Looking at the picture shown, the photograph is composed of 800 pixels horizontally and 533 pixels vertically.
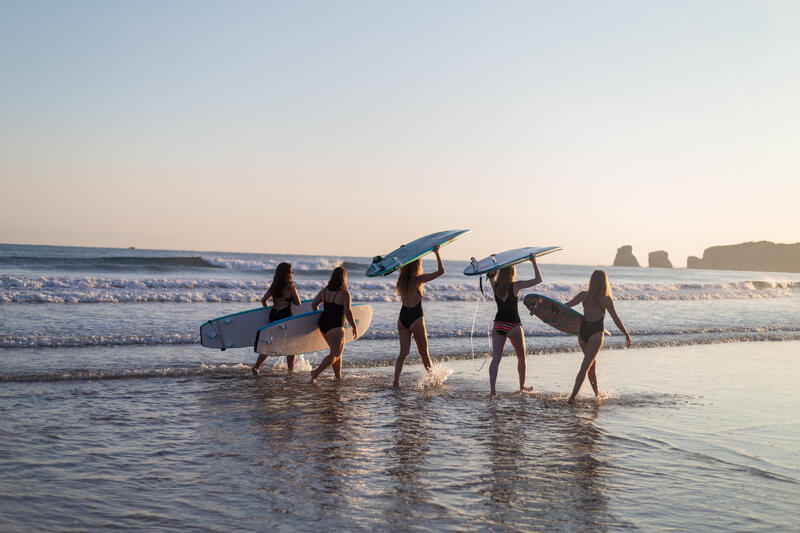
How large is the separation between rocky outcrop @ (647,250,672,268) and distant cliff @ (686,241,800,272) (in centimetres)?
1458

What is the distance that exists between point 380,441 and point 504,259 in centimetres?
375

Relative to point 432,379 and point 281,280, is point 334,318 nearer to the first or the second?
point 281,280

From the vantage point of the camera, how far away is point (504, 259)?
8.84m

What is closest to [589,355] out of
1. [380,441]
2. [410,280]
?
[410,280]

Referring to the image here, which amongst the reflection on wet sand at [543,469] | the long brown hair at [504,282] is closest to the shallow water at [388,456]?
the reflection on wet sand at [543,469]

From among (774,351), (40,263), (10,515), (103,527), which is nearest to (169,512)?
(103,527)

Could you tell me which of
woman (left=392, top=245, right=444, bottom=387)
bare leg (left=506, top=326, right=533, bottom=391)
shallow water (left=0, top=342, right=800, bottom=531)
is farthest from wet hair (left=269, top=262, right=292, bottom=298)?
bare leg (left=506, top=326, right=533, bottom=391)

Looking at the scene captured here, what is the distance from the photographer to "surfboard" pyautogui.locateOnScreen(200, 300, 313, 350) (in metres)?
10.0

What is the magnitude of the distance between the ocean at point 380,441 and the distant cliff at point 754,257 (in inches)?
6168

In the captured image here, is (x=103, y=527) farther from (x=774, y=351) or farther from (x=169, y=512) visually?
(x=774, y=351)

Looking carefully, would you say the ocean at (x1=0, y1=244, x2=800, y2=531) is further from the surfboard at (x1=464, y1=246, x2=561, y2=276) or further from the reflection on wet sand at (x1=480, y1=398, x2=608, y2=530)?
the surfboard at (x1=464, y1=246, x2=561, y2=276)

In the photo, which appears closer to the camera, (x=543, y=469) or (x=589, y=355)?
(x=543, y=469)

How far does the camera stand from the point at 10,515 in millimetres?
3945

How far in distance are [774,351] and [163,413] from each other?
1310 cm
